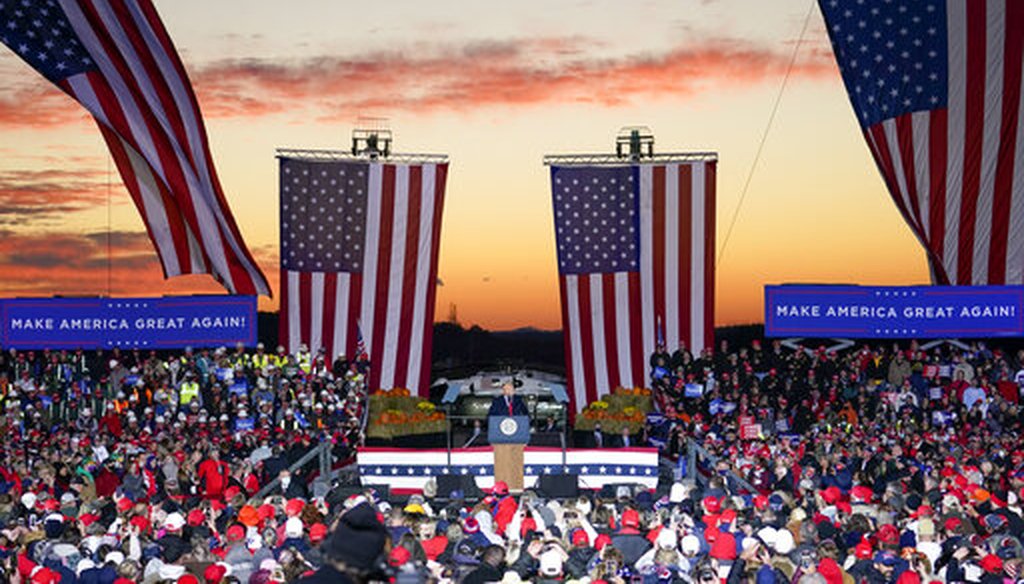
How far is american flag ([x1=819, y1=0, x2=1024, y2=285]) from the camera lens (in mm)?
33312

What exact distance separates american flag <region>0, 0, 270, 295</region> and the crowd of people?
4.76 m

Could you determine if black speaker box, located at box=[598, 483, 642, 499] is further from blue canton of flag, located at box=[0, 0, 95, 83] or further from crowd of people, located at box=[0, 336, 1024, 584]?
blue canton of flag, located at box=[0, 0, 95, 83]

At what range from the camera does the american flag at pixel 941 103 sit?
1312 inches

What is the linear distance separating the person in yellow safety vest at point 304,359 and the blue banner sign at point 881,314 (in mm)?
10677

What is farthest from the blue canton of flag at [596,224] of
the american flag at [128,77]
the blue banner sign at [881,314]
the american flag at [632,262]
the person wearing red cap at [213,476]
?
the person wearing red cap at [213,476]

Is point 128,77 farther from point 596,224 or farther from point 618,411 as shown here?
point 618,411

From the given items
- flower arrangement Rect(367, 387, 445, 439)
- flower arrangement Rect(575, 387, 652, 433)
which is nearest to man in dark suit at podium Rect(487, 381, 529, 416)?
flower arrangement Rect(367, 387, 445, 439)

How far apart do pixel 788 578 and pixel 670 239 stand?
2228 cm

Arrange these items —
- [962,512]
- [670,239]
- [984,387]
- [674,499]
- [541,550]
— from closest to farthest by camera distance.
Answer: [541,550], [962,512], [674,499], [984,387], [670,239]

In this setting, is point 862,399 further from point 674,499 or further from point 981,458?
point 674,499

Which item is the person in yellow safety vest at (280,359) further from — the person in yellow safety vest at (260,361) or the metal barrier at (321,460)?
the metal barrier at (321,460)

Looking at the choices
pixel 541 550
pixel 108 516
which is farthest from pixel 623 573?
pixel 108 516

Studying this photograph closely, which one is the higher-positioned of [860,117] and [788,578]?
[860,117]

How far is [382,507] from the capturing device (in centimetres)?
1969
